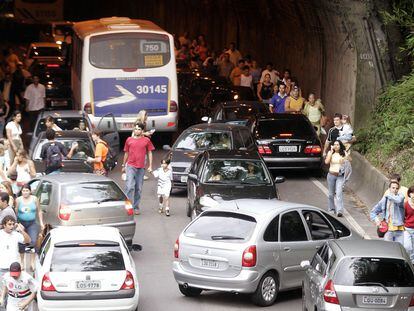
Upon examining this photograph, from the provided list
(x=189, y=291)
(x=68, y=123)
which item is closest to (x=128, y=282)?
(x=189, y=291)

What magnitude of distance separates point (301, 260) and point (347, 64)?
14438 mm

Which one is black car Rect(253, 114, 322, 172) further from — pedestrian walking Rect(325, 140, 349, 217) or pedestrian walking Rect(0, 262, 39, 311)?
pedestrian walking Rect(0, 262, 39, 311)

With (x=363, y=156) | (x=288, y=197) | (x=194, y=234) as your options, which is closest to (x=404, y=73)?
(x=363, y=156)

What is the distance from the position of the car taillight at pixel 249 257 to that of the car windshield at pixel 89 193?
144 inches

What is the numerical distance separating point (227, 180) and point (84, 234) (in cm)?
664

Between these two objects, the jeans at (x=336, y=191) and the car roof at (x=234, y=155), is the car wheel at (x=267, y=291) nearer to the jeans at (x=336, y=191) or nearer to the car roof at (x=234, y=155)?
the car roof at (x=234, y=155)

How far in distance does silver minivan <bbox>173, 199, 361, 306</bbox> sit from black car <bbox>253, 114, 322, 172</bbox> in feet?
31.3

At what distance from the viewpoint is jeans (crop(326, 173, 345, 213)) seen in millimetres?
22547

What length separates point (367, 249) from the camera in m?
13.7

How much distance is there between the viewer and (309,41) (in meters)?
36.9

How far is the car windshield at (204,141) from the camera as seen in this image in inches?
1009

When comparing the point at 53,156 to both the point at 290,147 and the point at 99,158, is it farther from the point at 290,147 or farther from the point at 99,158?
the point at 290,147

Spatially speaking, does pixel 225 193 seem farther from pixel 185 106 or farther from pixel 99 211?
pixel 185 106

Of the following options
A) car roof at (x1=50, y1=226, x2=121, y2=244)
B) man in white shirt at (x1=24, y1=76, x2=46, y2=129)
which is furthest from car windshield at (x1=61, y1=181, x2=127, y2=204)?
man in white shirt at (x1=24, y1=76, x2=46, y2=129)
